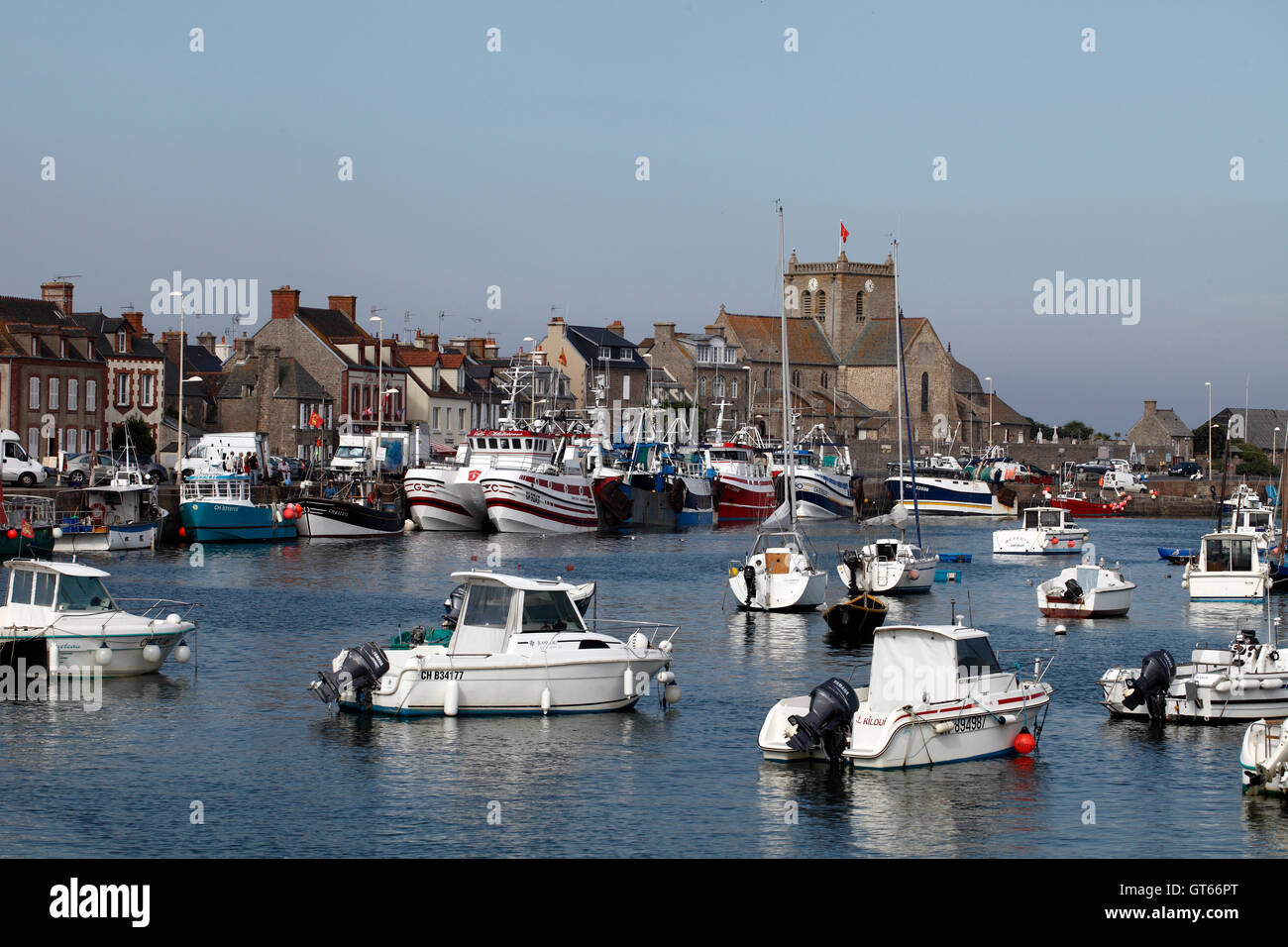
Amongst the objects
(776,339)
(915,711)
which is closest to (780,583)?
(915,711)

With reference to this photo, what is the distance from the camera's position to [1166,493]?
132625 millimetres

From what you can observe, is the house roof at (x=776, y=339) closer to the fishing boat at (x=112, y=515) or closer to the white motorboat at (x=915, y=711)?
the fishing boat at (x=112, y=515)

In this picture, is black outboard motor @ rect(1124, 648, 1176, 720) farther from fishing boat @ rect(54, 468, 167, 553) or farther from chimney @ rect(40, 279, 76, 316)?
chimney @ rect(40, 279, 76, 316)

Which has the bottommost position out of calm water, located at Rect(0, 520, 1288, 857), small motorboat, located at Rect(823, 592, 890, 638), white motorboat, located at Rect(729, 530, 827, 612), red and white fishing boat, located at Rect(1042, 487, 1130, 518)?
calm water, located at Rect(0, 520, 1288, 857)

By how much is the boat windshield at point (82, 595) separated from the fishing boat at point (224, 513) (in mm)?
37329

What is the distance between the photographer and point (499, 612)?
29.6 metres

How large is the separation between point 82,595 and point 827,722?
53.9ft

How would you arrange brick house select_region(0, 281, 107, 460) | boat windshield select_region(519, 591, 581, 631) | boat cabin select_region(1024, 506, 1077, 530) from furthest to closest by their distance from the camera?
brick house select_region(0, 281, 107, 460)
boat cabin select_region(1024, 506, 1077, 530)
boat windshield select_region(519, 591, 581, 631)

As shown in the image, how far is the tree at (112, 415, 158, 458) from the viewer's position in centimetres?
8781

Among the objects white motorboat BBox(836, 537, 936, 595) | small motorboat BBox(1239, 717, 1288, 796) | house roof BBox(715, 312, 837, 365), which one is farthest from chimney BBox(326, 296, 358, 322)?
small motorboat BBox(1239, 717, 1288, 796)

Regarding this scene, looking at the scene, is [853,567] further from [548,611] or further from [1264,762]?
[1264,762]

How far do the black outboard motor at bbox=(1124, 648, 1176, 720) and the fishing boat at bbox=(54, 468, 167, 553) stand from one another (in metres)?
44.3
